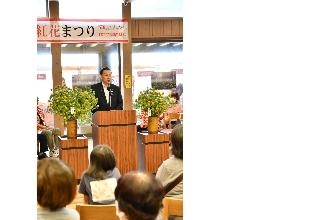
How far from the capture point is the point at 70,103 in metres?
4.43

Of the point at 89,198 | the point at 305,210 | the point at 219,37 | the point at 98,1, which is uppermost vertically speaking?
the point at 98,1

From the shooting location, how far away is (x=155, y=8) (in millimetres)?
8141

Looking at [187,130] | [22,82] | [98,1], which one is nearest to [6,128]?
[22,82]

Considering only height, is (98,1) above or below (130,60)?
above

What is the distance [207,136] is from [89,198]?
144cm

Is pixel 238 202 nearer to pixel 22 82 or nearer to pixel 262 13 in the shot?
pixel 262 13

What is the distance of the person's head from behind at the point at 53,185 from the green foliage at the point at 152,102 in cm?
292

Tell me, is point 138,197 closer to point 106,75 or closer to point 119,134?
point 119,134

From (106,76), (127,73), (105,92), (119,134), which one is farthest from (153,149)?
(127,73)

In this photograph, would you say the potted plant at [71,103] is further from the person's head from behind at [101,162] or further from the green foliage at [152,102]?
the person's head from behind at [101,162]

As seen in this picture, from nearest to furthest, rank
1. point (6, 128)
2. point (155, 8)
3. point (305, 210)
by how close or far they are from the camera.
A: point (6, 128), point (305, 210), point (155, 8)

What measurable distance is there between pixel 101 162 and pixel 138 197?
1.24 metres

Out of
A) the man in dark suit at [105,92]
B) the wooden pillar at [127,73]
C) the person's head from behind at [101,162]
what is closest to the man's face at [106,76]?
the man in dark suit at [105,92]

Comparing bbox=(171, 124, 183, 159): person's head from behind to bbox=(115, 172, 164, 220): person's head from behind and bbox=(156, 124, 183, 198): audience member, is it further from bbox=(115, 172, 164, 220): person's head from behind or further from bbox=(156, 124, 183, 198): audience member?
bbox=(115, 172, 164, 220): person's head from behind
